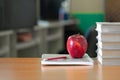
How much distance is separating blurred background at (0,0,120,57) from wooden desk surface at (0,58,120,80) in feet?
1.32

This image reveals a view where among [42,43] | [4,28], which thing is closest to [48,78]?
[4,28]

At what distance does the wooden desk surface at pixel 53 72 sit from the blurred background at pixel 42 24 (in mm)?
403

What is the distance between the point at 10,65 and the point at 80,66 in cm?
26

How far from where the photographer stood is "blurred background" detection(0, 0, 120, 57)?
6.70 feet

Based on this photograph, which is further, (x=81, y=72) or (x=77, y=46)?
(x=77, y=46)

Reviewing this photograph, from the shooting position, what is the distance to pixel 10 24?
9.20ft

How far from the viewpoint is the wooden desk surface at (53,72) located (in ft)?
2.86

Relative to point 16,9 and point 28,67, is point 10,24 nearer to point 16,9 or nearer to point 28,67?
point 16,9

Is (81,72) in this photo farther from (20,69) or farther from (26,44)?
(26,44)

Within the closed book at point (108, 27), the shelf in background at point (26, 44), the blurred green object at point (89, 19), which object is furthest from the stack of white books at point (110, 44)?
the shelf in background at point (26, 44)

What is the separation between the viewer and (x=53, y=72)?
0.94 m

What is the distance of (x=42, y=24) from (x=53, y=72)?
296 centimetres

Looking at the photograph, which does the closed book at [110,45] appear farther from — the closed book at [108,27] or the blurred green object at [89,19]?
the blurred green object at [89,19]

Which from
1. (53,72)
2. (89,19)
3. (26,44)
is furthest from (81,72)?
(26,44)
